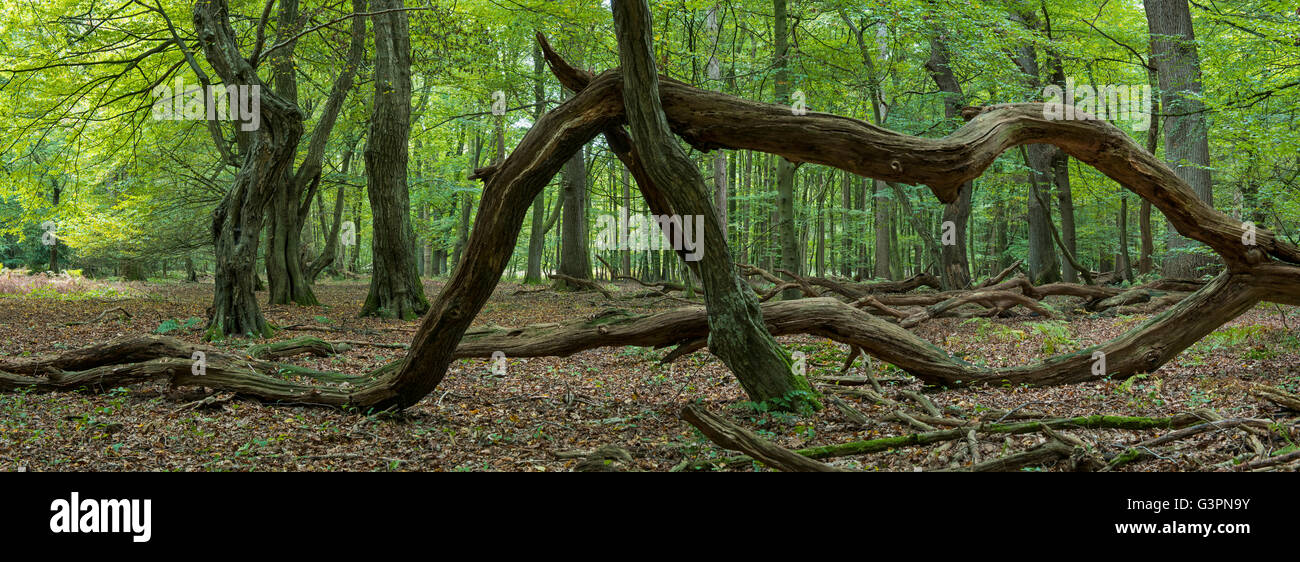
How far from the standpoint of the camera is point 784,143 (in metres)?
5.12

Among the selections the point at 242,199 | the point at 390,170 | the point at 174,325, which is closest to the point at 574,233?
the point at 390,170

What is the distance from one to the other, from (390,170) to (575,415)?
7329mm

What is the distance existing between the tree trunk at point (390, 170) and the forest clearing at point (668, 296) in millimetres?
55

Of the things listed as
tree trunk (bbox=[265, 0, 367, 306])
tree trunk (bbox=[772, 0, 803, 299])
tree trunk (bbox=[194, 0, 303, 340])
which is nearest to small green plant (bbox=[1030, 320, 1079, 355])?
tree trunk (bbox=[772, 0, 803, 299])

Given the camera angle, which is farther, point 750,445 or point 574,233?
point 574,233

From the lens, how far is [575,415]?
5.60 m

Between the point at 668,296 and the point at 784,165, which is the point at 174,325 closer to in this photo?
the point at 668,296

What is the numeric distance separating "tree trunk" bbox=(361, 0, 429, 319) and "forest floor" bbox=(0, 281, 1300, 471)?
10.9ft

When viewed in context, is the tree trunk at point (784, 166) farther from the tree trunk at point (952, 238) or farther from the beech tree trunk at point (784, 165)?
the tree trunk at point (952, 238)

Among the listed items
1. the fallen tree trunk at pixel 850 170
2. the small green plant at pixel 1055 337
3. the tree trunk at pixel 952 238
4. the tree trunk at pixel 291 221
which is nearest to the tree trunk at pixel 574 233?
the tree trunk at pixel 291 221

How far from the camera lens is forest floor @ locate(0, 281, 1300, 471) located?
163 inches

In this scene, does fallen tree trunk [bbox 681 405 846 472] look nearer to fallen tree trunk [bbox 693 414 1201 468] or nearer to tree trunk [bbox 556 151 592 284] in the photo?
fallen tree trunk [bbox 693 414 1201 468]

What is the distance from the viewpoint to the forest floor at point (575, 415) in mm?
4141

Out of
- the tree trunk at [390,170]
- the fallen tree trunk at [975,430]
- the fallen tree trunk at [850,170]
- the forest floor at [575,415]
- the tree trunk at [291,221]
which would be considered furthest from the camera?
the tree trunk at [291,221]
